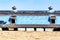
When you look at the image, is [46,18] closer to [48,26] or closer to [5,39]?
[48,26]

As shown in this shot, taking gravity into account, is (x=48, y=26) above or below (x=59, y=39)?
below

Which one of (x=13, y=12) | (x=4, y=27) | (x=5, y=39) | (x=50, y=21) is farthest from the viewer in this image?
(x=13, y=12)

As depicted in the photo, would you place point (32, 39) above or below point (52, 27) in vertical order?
above

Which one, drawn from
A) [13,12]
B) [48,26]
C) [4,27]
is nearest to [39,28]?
[48,26]

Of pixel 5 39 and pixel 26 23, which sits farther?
pixel 26 23

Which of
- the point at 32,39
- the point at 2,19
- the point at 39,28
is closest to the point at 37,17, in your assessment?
the point at 39,28

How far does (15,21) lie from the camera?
791 inches

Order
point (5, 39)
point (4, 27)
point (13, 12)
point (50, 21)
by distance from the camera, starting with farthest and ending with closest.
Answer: point (13, 12) < point (50, 21) < point (4, 27) < point (5, 39)

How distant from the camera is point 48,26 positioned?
18922 millimetres

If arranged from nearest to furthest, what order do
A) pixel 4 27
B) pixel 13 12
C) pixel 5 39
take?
pixel 5 39
pixel 4 27
pixel 13 12

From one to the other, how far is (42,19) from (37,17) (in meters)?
0.95

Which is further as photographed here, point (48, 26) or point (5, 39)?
point (48, 26)

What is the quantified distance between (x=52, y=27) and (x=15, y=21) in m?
4.83

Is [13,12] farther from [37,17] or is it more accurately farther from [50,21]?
[50,21]
